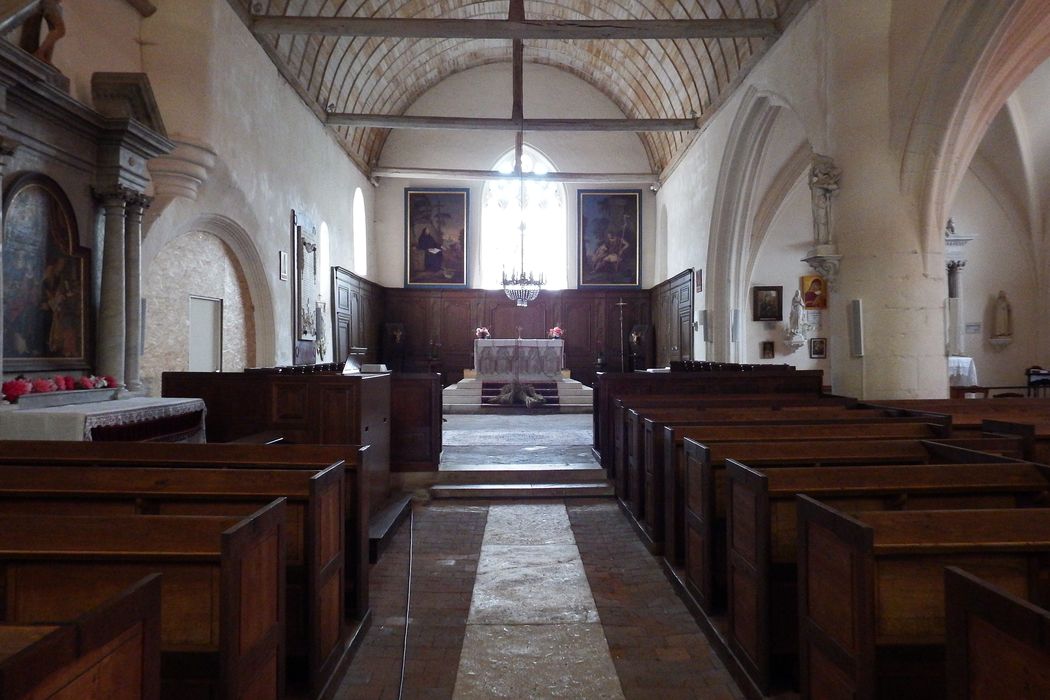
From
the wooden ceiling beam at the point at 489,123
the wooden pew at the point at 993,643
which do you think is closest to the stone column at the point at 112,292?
the wooden pew at the point at 993,643

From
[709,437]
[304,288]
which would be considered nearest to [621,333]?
[304,288]

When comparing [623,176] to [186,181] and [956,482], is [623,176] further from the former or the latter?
[956,482]

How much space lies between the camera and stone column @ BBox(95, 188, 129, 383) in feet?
18.3

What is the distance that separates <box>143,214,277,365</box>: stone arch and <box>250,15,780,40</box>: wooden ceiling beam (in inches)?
105

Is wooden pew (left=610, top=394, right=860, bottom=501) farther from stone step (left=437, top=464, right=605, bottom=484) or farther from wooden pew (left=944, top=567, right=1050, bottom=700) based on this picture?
wooden pew (left=944, top=567, right=1050, bottom=700)

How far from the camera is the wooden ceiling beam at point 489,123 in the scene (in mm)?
11750

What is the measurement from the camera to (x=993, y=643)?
4.10ft

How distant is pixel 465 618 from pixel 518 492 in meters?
2.50

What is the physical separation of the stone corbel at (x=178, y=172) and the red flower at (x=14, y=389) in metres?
2.95

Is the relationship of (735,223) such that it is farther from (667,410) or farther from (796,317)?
(667,410)

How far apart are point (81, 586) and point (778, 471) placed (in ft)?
7.88

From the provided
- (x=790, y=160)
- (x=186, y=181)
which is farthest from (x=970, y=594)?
(x=790, y=160)

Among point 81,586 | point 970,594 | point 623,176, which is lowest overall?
point 81,586

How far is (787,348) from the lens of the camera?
41.3 ft
